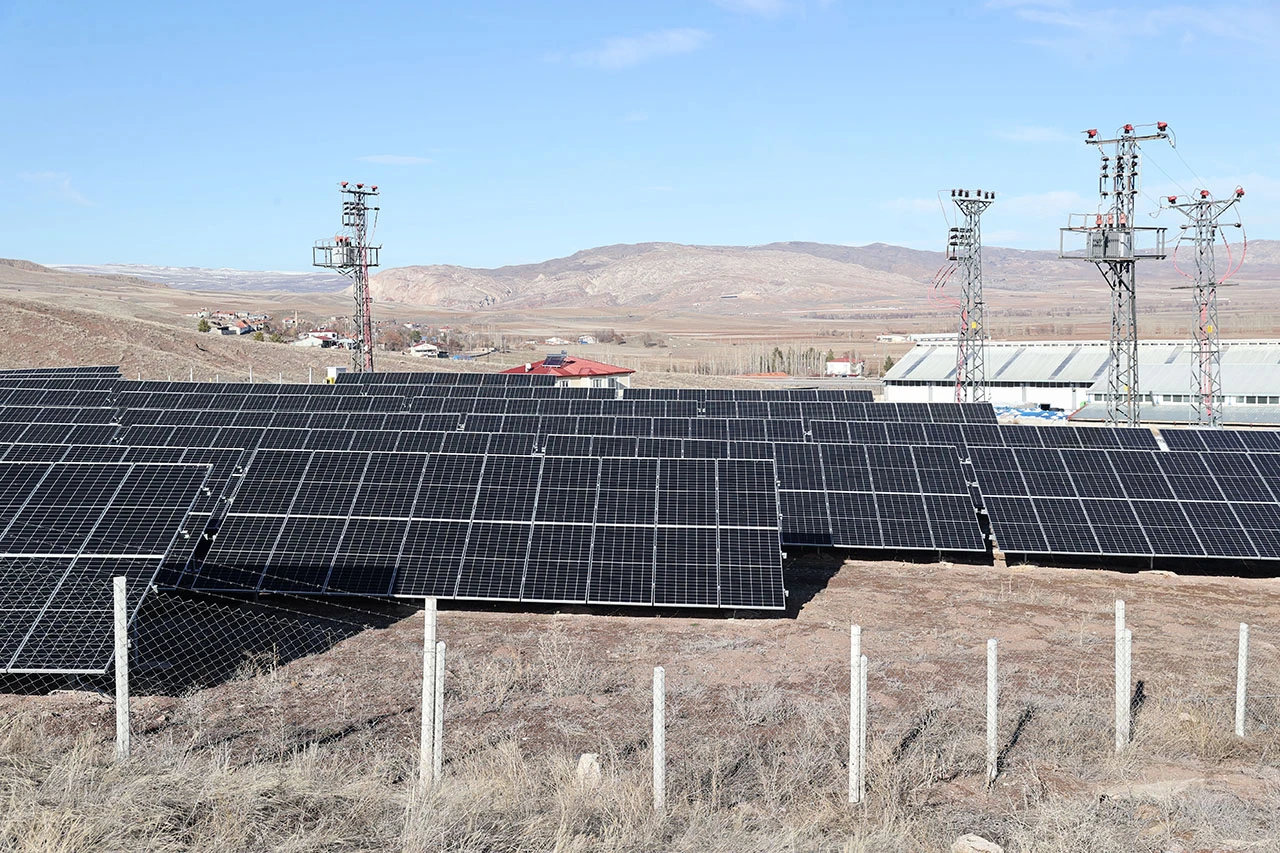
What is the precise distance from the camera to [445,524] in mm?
16375

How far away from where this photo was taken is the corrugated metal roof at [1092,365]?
58344mm

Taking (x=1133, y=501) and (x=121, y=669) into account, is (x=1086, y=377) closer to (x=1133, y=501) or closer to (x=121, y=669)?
(x=1133, y=501)

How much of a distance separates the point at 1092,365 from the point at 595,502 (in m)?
54.3

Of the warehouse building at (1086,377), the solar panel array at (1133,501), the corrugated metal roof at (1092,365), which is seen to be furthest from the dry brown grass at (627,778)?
the corrugated metal roof at (1092,365)

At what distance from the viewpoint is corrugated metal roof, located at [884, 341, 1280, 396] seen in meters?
58.3

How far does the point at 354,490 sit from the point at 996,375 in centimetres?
5481

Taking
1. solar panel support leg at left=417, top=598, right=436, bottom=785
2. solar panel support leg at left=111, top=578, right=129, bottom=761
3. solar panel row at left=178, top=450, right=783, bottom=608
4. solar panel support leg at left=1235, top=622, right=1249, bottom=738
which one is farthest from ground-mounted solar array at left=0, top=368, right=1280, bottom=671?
solar panel support leg at left=1235, top=622, right=1249, bottom=738

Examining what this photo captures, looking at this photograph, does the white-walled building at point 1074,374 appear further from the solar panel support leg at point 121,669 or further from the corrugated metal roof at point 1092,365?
the solar panel support leg at point 121,669

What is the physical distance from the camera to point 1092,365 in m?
64.8

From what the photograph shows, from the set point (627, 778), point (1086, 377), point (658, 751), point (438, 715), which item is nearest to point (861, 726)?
point (658, 751)

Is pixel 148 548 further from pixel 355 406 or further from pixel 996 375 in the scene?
pixel 996 375

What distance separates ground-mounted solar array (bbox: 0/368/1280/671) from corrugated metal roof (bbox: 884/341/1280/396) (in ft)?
119

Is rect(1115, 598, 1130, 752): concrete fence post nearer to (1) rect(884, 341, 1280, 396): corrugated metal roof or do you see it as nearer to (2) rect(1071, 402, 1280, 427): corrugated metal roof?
(2) rect(1071, 402, 1280, 427): corrugated metal roof

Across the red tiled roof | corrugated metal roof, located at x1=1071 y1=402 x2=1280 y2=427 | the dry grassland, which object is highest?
the red tiled roof
